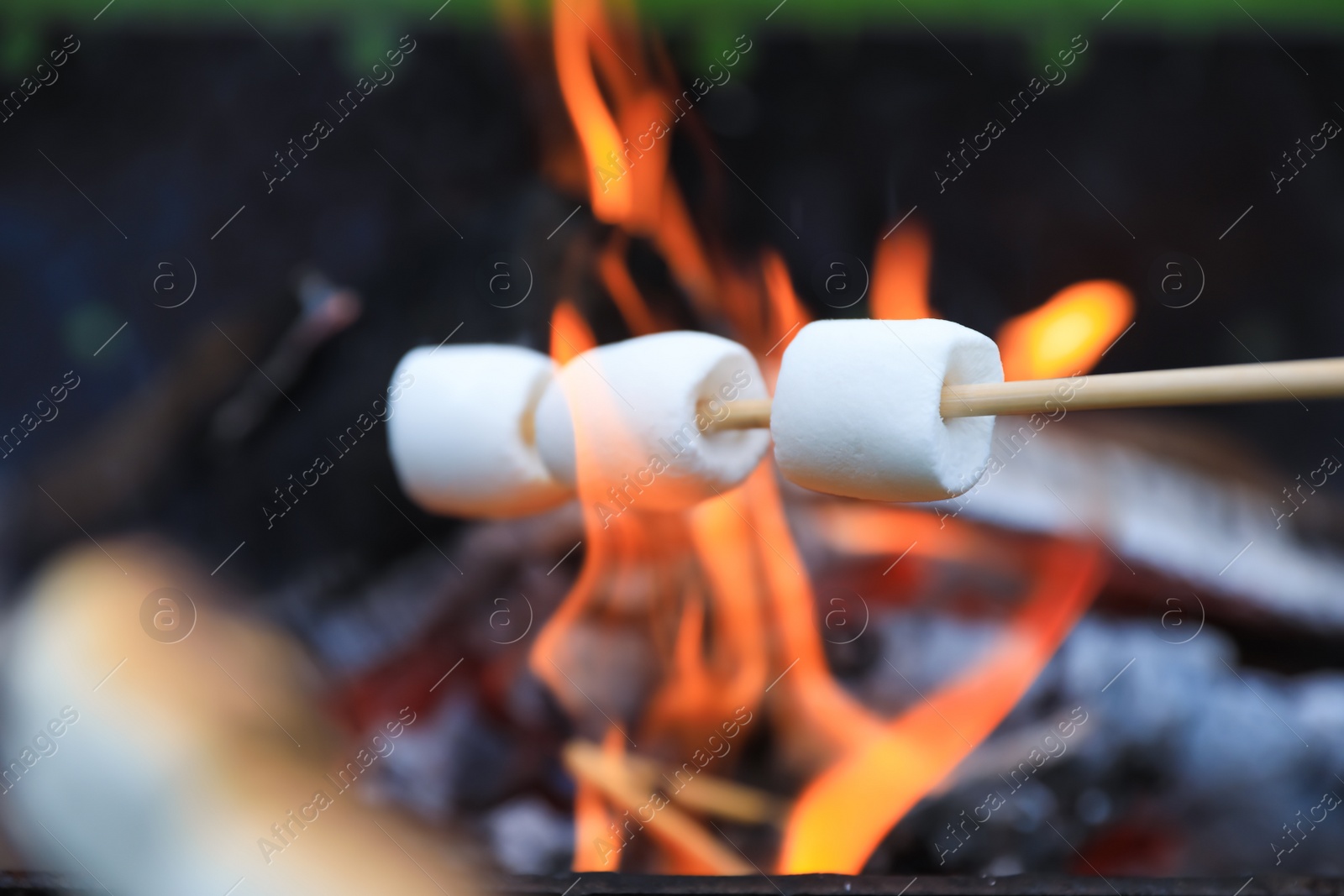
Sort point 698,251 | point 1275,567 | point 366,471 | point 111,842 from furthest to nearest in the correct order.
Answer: point 698,251, point 366,471, point 1275,567, point 111,842

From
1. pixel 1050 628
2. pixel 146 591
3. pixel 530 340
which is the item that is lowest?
pixel 1050 628

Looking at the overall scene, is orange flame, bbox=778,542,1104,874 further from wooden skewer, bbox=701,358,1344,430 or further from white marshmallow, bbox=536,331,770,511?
wooden skewer, bbox=701,358,1344,430

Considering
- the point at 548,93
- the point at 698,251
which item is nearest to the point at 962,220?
the point at 698,251

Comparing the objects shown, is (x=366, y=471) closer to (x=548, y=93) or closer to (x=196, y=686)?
(x=196, y=686)

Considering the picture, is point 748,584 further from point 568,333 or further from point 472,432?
point 472,432

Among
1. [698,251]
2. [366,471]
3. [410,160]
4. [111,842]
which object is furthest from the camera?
[410,160]

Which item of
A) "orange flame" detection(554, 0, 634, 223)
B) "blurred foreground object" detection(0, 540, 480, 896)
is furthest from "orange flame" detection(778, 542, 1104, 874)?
"orange flame" detection(554, 0, 634, 223)

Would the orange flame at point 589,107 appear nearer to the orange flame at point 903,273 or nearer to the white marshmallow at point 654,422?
the orange flame at point 903,273
